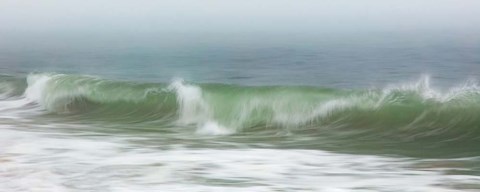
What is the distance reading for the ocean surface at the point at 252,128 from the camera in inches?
241

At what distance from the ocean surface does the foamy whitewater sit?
2 centimetres

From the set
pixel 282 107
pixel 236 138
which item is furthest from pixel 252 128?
pixel 282 107

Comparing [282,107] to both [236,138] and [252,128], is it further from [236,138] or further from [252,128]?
[236,138]

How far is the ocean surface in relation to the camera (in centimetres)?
612

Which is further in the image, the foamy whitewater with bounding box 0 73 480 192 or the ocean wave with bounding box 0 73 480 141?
the ocean wave with bounding box 0 73 480 141

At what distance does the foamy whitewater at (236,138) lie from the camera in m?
6.06

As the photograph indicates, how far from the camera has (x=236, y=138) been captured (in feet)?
28.2

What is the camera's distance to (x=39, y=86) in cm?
1363

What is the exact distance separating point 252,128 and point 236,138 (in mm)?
829

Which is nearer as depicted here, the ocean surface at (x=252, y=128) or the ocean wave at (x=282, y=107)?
the ocean surface at (x=252, y=128)

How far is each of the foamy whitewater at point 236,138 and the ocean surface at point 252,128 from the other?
2 centimetres

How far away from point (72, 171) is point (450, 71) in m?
9.04

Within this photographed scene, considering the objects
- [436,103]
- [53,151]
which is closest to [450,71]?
[436,103]

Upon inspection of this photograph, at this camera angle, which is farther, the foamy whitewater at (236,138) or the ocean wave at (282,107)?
the ocean wave at (282,107)
